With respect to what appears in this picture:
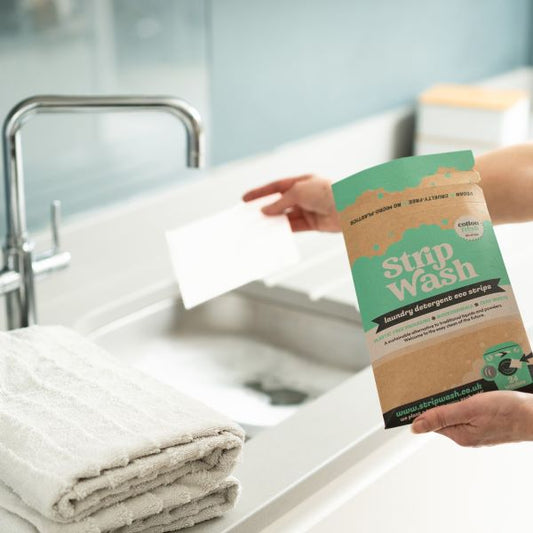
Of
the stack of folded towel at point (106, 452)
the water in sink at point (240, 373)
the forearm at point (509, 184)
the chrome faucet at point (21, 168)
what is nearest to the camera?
the stack of folded towel at point (106, 452)

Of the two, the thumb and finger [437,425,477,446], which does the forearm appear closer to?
the thumb

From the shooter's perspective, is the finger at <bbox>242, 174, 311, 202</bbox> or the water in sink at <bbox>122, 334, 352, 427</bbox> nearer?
the finger at <bbox>242, 174, 311, 202</bbox>

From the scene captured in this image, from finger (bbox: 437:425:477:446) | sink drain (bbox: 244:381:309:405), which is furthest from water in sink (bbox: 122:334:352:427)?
finger (bbox: 437:425:477:446)

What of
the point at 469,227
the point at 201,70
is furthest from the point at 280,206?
the point at 201,70

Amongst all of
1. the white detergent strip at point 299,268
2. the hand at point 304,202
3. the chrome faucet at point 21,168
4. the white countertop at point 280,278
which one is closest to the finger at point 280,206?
the hand at point 304,202

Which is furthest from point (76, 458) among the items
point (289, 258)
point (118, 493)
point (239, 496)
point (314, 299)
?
point (314, 299)

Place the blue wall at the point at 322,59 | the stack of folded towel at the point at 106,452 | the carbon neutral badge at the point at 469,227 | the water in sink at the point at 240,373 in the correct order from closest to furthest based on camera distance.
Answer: the stack of folded towel at the point at 106,452 < the carbon neutral badge at the point at 469,227 < the water in sink at the point at 240,373 < the blue wall at the point at 322,59

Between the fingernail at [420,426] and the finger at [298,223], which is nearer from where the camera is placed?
the fingernail at [420,426]

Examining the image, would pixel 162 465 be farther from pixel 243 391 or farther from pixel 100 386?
pixel 243 391

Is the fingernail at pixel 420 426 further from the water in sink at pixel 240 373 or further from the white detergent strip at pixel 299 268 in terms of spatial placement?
the white detergent strip at pixel 299 268

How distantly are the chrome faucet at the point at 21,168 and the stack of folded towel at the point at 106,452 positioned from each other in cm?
Answer: 25

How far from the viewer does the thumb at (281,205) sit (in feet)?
4.30

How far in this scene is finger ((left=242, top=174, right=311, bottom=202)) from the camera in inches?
52.1

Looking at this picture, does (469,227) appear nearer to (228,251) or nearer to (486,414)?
(486,414)
